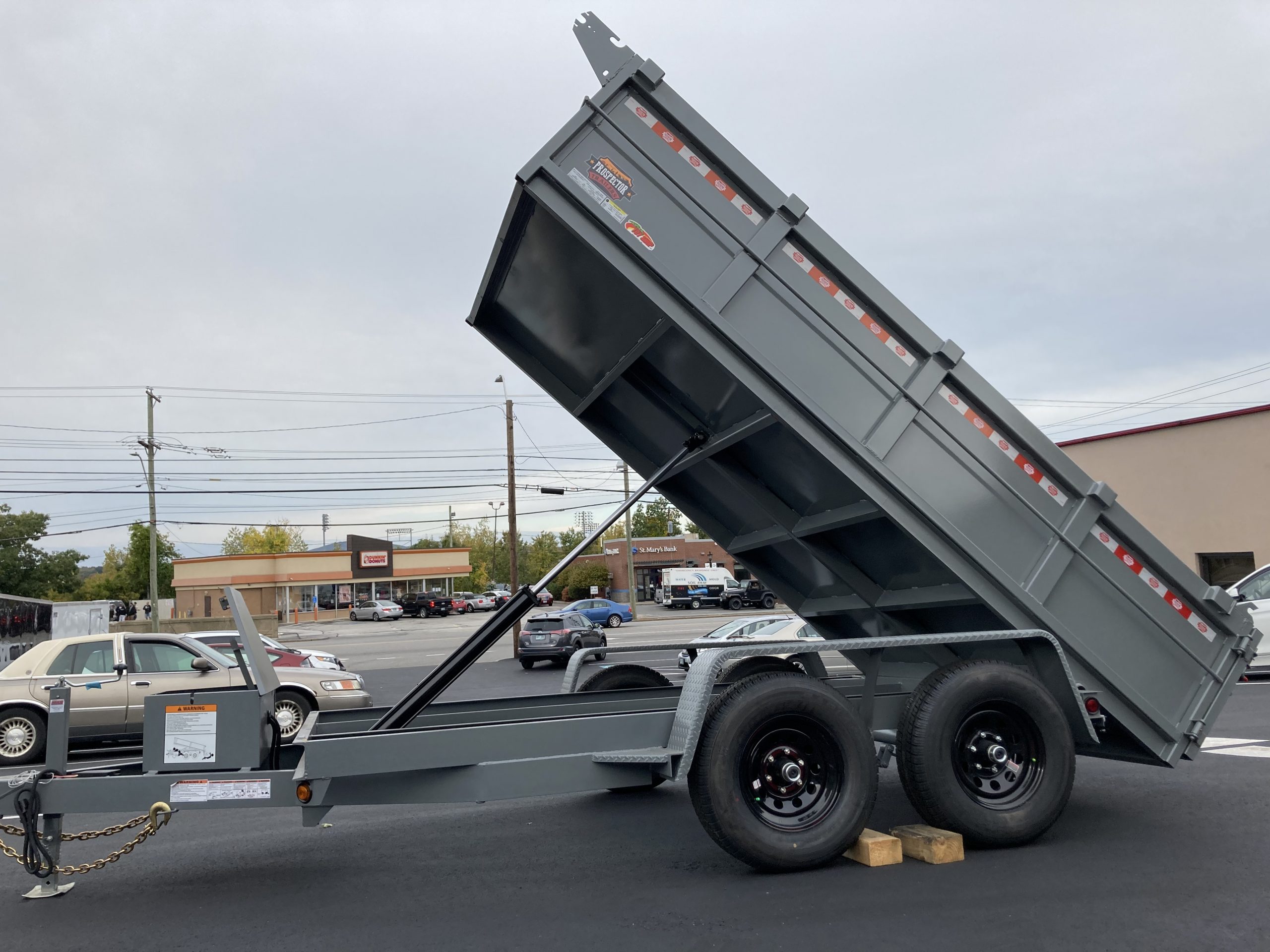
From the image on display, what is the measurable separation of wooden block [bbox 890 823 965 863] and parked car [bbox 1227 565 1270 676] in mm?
10074

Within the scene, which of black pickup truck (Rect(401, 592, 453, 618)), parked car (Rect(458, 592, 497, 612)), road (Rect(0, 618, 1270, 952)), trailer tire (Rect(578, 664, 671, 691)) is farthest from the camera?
parked car (Rect(458, 592, 497, 612))

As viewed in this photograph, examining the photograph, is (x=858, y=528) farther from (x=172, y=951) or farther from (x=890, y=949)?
(x=172, y=951)

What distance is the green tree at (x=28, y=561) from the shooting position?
6444 centimetres

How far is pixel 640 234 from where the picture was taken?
15.3ft

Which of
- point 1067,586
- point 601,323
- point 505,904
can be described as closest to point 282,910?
point 505,904

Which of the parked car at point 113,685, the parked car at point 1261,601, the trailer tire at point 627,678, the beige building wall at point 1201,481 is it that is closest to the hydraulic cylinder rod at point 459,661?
the trailer tire at point 627,678

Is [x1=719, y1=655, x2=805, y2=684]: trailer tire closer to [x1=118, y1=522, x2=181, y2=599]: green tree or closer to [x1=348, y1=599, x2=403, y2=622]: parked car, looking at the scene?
[x1=348, y1=599, x2=403, y2=622]: parked car

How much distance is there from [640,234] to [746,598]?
4847 cm

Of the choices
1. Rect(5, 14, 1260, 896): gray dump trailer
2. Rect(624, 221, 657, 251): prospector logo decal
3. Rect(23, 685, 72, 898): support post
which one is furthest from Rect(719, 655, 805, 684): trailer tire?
Rect(23, 685, 72, 898): support post

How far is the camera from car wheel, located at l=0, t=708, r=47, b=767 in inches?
414

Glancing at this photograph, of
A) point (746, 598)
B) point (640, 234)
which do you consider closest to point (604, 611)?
point (746, 598)

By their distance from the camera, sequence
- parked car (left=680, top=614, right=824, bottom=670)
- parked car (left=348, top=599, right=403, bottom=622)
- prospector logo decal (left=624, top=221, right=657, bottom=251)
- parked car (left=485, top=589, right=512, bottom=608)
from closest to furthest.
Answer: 1. prospector logo decal (left=624, top=221, right=657, bottom=251)
2. parked car (left=680, top=614, right=824, bottom=670)
3. parked car (left=348, top=599, right=403, bottom=622)
4. parked car (left=485, top=589, right=512, bottom=608)

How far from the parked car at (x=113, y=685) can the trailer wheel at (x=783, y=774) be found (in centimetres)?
693

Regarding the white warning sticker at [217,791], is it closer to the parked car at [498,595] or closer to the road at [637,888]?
the road at [637,888]
